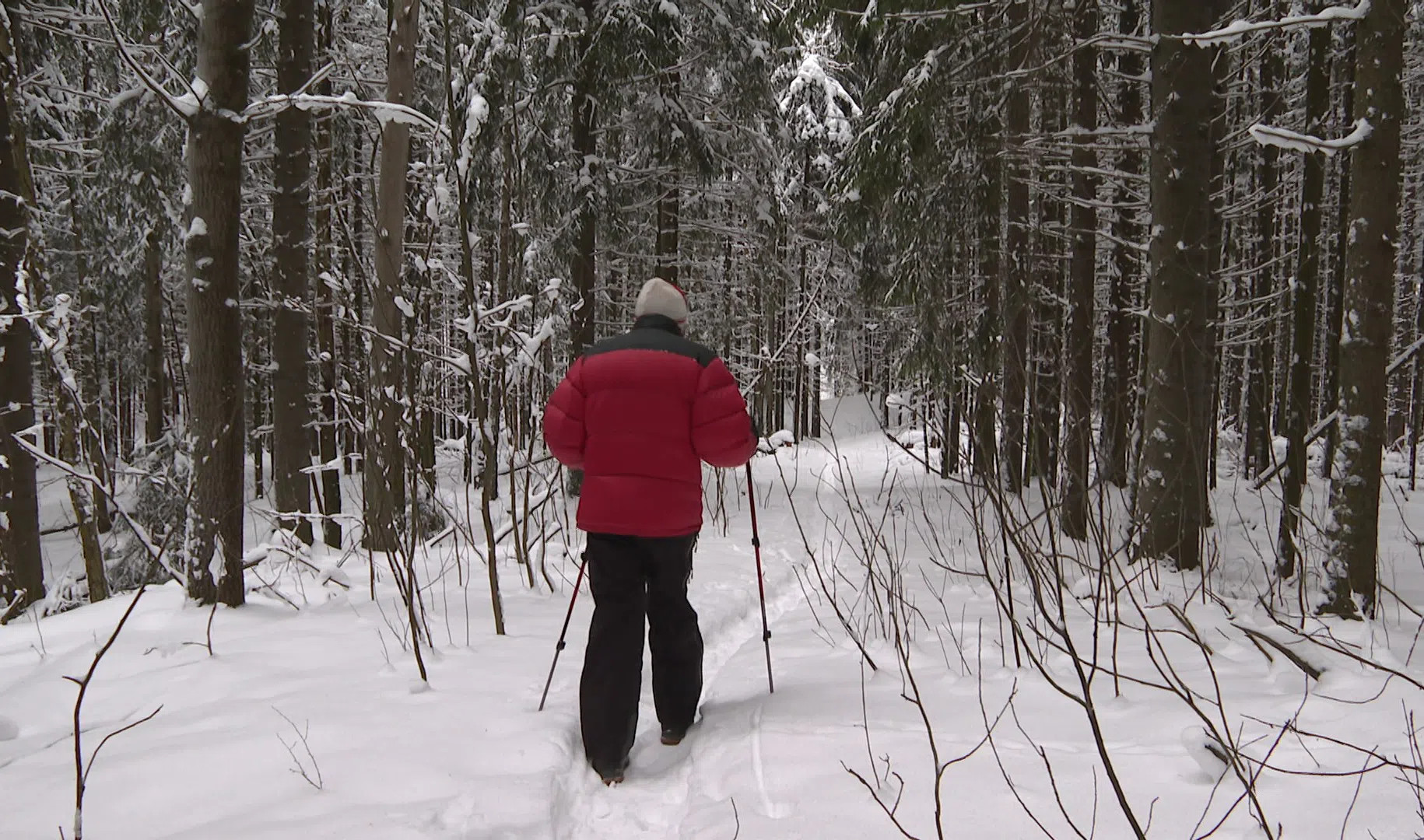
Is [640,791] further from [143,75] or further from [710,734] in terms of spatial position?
[143,75]

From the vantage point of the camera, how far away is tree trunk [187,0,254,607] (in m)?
3.97

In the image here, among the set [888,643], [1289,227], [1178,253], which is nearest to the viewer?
[888,643]

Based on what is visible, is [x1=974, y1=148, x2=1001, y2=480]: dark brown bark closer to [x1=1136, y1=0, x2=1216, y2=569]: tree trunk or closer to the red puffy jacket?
the red puffy jacket

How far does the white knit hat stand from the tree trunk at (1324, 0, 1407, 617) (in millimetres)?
3868

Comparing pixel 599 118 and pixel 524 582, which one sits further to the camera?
pixel 599 118

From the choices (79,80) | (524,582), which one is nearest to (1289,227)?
(524,582)

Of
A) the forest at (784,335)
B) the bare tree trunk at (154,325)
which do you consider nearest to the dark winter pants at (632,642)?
the forest at (784,335)

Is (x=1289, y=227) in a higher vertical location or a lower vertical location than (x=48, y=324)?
higher

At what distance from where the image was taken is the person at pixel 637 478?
117 inches

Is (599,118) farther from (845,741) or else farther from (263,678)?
(845,741)

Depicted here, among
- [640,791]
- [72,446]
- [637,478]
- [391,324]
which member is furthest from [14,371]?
[640,791]

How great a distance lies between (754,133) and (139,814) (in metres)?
11.2

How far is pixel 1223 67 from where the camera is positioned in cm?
715

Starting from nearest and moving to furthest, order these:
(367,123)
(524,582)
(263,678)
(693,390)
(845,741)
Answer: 1. (845,741)
2. (693,390)
3. (263,678)
4. (367,123)
5. (524,582)
